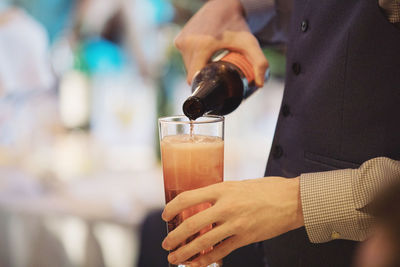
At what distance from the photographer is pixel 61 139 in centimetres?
293

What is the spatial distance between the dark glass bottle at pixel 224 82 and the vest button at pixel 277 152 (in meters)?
0.26

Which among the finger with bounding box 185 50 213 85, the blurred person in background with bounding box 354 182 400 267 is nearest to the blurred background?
the finger with bounding box 185 50 213 85

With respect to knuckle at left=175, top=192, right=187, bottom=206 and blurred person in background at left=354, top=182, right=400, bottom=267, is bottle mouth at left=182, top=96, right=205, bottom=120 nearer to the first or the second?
knuckle at left=175, top=192, right=187, bottom=206

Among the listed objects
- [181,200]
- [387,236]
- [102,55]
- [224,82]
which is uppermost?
[102,55]

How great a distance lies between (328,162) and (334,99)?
187mm

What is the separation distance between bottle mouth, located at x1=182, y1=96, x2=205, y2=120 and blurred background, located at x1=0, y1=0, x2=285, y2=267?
1.77 metres

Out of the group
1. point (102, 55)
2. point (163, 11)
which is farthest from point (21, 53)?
point (163, 11)

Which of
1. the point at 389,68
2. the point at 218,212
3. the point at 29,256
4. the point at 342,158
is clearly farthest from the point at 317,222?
the point at 29,256

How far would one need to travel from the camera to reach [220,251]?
2.77 feet

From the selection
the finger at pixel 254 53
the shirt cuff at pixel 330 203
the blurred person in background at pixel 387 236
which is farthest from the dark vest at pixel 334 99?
the blurred person in background at pixel 387 236

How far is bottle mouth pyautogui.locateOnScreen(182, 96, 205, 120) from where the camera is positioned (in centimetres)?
100

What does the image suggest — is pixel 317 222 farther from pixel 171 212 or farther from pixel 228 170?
pixel 228 170

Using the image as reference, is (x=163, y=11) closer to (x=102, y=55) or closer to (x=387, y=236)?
(x=102, y=55)

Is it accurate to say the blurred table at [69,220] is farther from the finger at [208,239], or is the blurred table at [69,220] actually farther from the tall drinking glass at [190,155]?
the finger at [208,239]
